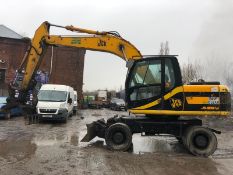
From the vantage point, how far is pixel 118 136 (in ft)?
40.7

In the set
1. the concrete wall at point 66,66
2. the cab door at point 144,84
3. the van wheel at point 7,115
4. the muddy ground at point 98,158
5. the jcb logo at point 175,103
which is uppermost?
the concrete wall at point 66,66

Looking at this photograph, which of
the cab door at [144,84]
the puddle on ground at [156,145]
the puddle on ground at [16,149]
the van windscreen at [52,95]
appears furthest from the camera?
the van windscreen at [52,95]

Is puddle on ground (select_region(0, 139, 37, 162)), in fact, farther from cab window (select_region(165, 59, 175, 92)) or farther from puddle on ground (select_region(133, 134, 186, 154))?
cab window (select_region(165, 59, 175, 92))

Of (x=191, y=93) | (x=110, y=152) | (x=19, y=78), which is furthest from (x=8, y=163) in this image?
(x=19, y=78)

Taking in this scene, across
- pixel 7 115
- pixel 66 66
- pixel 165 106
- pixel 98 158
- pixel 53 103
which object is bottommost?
pixel 98 158

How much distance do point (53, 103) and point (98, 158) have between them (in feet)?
39.1

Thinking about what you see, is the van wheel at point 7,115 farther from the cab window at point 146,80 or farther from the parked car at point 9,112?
the cab window at point 146,80

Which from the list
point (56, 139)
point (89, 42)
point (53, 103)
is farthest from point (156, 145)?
point (53, 103)

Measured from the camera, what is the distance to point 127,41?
1514cm

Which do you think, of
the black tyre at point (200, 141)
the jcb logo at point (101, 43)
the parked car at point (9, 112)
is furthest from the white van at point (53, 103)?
the black tyre at point (200, 141)

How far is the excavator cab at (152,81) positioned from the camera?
1235cm

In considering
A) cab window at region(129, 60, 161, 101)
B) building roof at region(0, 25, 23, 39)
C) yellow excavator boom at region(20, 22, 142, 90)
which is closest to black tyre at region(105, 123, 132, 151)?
cab window at region(129, 60, 161, 101)

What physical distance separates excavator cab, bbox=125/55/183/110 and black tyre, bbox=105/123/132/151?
0.85m

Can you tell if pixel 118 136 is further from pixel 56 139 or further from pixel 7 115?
pixel 7 115
